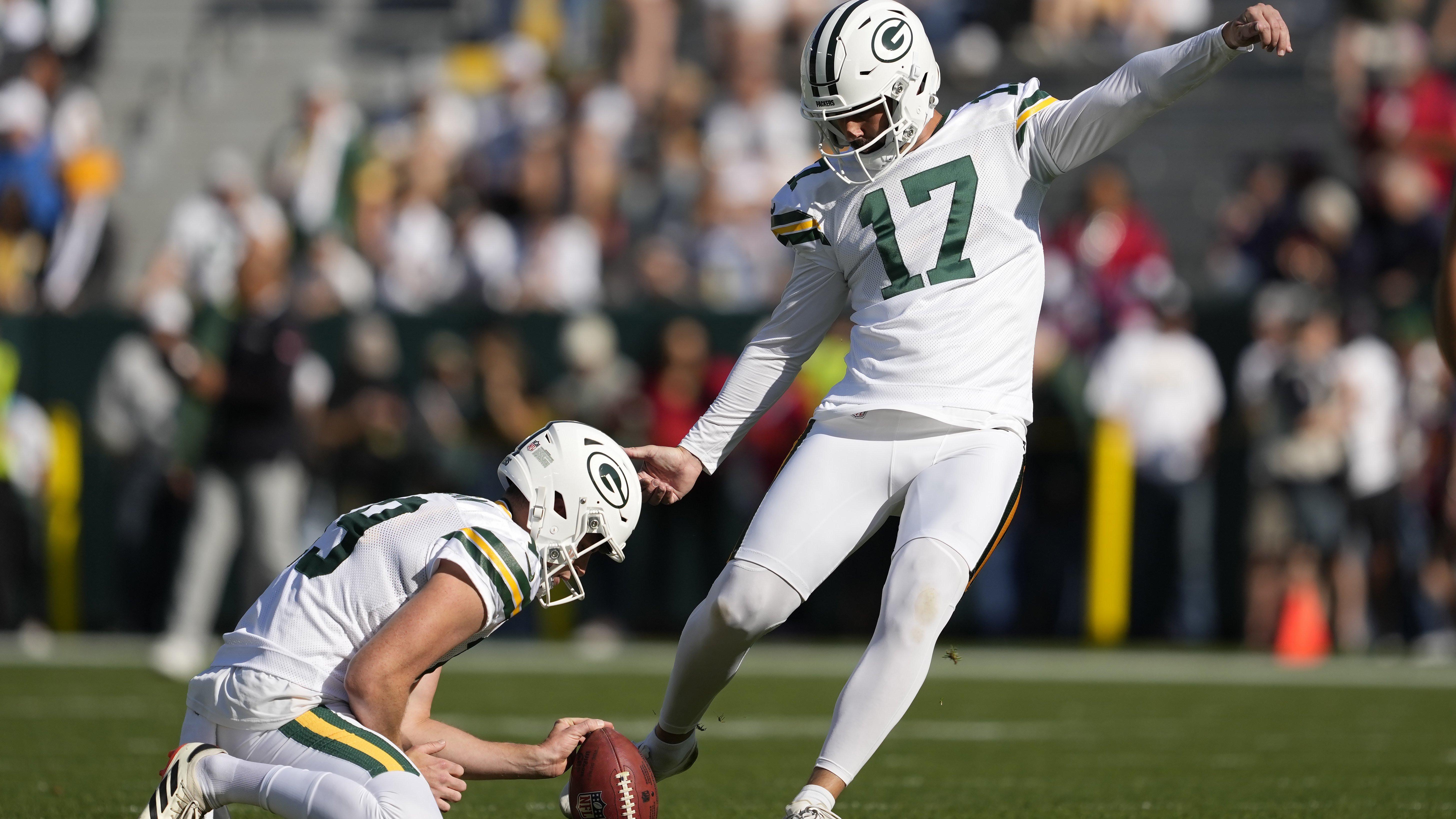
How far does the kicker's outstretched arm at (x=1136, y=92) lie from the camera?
4.13m

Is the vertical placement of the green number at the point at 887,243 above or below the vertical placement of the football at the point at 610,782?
above

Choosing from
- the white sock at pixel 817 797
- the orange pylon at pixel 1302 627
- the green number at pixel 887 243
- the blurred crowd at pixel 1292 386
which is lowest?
the orange pylon at pixel 1302 627

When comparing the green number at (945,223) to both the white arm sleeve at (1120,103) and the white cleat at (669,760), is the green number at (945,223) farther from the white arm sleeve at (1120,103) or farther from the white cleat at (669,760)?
the white cleat at (669,760)

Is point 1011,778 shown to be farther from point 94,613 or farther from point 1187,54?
point 94,613

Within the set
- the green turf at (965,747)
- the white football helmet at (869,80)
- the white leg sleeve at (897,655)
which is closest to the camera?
the white leg sleeve at (897,655)

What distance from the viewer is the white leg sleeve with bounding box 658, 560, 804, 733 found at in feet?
14.2

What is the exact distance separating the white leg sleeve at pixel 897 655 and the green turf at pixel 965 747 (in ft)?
3.36

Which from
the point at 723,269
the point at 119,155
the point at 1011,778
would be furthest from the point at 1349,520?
the point at 119,155

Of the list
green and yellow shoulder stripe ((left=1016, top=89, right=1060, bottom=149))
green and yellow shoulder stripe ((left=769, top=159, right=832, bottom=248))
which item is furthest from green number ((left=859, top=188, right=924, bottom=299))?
green and yellow shoulder stripe ((left=1016, top=89, right=1060, bottom=149))

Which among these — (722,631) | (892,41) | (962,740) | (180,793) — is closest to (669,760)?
(722,631)

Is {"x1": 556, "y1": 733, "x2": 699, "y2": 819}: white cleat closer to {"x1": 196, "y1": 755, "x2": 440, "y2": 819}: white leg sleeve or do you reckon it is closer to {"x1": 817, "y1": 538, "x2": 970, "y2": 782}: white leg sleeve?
{"x1": 817, "y1": 538, "x2": 970, "y2": 782}: white leg sleeve

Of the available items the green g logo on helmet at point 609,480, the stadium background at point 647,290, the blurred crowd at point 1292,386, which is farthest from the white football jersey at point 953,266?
the blurred crowd at point 1292,386

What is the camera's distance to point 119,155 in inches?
614

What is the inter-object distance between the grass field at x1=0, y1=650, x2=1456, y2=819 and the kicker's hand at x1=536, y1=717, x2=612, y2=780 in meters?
0.75
